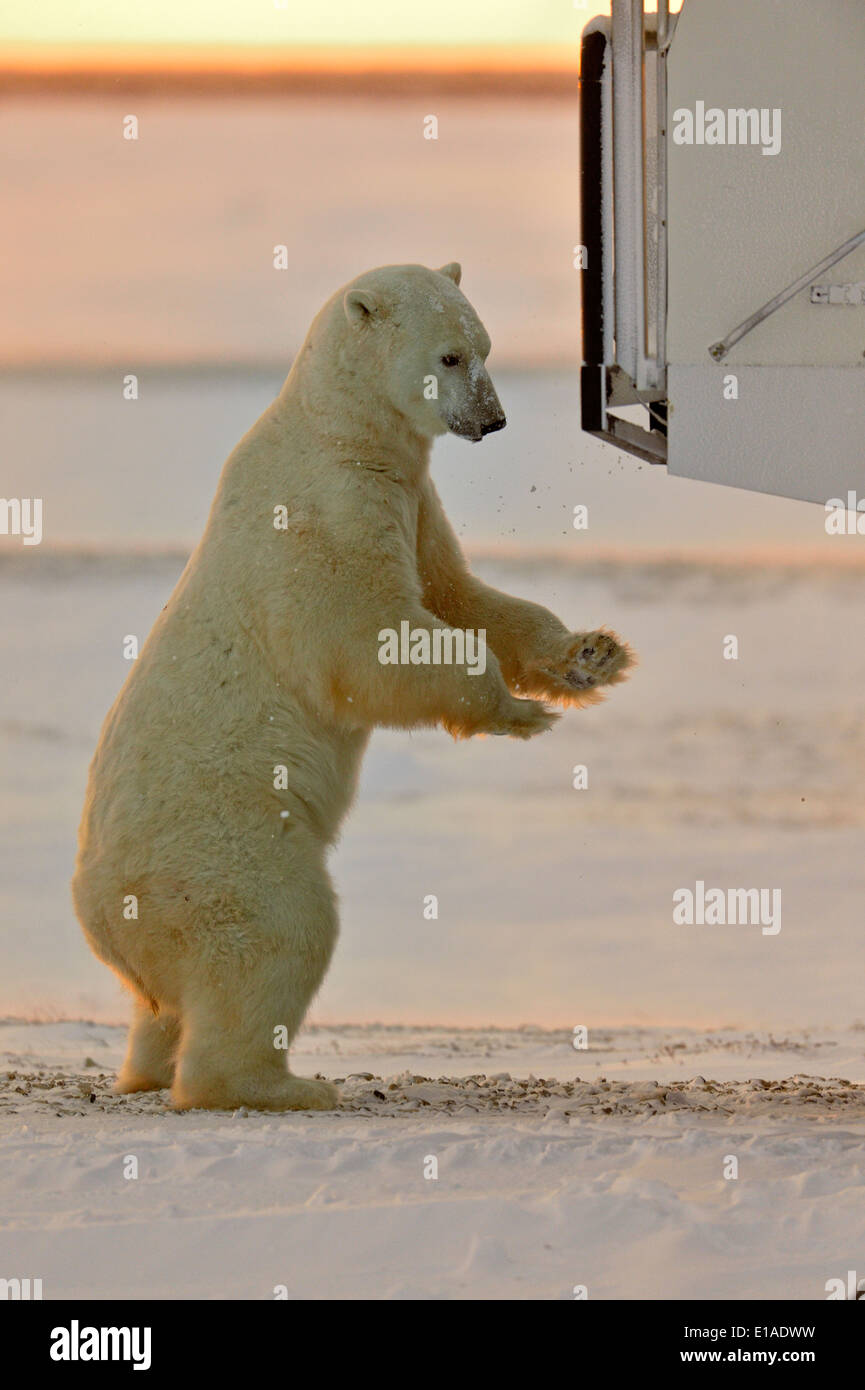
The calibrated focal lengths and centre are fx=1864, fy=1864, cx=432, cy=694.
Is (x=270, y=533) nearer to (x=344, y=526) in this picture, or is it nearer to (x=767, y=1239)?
(x=344, y=526)

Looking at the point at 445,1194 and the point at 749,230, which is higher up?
the point at 749,230

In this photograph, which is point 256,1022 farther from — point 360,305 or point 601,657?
point 360,305

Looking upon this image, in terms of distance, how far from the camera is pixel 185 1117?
605cm

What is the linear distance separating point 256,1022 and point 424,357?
2.40 metres

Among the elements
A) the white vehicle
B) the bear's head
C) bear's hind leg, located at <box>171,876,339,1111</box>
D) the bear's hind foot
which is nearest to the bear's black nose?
the bear's head

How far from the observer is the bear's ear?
661cm

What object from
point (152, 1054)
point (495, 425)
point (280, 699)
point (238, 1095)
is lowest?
point (238, 1095)

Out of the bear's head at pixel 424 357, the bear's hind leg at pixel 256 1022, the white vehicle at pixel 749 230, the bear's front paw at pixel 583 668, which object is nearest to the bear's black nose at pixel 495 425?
the bear's head at pixel 424 357

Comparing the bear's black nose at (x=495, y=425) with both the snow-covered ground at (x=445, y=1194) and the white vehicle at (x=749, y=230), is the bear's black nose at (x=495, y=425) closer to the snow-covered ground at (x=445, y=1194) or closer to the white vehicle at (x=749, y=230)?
the white vehicle at (x=749, y=230)

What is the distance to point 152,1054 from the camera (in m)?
6.86

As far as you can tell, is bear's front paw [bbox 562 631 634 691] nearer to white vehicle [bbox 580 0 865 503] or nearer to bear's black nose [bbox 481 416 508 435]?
Answer: white vehicle [bbox 580 0 865 503]

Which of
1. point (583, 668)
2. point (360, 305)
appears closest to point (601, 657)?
point (583, 668)

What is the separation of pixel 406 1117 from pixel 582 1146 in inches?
34.6

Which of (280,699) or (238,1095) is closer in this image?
(238,1095)
